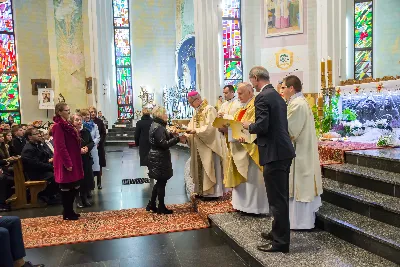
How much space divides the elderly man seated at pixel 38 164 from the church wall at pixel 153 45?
13.3 m

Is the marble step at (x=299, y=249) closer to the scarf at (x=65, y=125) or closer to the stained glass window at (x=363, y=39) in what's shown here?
the scarf at (x=65, y=125)

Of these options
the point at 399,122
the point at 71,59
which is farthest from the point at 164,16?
the point at 399,122

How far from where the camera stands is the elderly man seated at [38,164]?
257 inches

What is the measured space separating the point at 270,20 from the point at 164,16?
27.6 ft

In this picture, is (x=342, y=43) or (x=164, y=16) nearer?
(x=342, y=43)

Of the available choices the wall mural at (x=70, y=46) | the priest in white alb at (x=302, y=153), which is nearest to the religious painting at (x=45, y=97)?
the wall mural at (x=70, y=46)

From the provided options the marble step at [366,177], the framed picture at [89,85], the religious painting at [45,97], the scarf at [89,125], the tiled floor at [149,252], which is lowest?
the tiled floor at [149,252]

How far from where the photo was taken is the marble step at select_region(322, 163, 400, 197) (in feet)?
13.3

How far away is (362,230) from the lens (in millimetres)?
3521

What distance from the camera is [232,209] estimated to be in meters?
5.18

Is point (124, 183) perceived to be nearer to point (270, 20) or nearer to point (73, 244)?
point (73, 244)

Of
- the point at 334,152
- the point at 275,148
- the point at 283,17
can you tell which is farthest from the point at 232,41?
the point at 275,148

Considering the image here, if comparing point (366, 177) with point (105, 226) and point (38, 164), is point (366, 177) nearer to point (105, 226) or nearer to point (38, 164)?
point (105, 226)

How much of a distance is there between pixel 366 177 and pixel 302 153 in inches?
39.9
